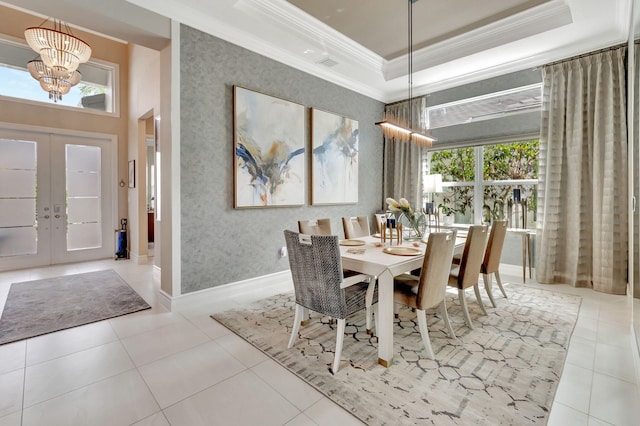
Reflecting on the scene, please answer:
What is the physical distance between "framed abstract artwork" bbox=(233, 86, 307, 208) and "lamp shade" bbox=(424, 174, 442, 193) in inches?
78.6

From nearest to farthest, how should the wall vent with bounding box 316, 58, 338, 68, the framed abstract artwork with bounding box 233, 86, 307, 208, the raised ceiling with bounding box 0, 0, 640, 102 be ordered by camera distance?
1. the raised ceiling with bounding box 0, 0, 640, 102
2. the framed abstract artwork with bounding box 233, 86, 307, 208
3. the wall vent with bounding box 316, 58, 338, 68

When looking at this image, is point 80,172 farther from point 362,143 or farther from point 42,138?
point 362,143

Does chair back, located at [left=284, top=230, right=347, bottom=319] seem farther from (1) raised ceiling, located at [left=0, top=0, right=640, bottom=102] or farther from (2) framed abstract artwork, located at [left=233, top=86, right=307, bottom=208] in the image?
(1) raised ceiling, located at [left=0, top=0, right=640, bottom=102]

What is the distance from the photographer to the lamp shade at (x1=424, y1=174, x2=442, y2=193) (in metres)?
4.70

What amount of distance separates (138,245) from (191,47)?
3666 millimetres

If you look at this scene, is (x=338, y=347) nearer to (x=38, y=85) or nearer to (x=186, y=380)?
(x=186, y=380)

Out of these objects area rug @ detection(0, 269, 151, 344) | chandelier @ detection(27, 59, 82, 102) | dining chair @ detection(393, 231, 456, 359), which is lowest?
area rug @ detection(0, 269, 151, 344)

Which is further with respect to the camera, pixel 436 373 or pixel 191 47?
pixel 191 47

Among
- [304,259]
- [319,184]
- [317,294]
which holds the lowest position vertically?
[317,294]

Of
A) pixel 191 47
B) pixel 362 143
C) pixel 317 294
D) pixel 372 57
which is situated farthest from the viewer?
pixel 362 143

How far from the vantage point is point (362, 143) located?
5434mm

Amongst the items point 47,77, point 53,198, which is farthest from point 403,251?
point 53,198

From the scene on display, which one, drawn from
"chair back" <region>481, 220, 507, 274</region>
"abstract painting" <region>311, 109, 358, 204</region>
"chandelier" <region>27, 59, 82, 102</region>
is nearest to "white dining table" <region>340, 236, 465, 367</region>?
"chair back" <region>481, 220, 507, 274</region>

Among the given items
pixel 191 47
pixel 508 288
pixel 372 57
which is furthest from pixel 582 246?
pixel 191 47
